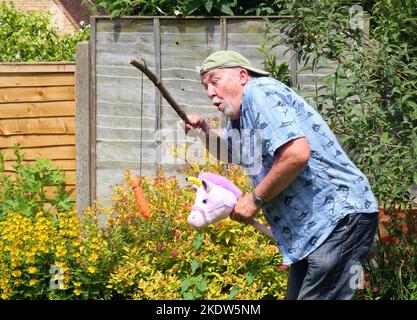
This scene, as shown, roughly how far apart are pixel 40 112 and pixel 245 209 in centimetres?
364

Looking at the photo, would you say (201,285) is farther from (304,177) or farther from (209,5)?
(209,5)

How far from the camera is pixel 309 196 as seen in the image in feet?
12.0

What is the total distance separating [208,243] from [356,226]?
2.02 metres

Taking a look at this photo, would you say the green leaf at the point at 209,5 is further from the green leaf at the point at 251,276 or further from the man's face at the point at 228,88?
the man's face at the point at 228,88

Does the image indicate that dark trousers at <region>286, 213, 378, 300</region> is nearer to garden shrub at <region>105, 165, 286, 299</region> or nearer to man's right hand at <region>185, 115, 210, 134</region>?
man's right hand at <region>185, 115, 210, 134</region>

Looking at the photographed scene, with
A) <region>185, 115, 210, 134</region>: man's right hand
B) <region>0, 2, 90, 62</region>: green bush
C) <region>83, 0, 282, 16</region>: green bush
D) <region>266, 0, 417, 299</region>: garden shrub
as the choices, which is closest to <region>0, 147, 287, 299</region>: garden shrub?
<region>266, 0, 417, 299</region>: garden shrub

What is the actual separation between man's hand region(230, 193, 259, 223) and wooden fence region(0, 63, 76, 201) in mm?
3327

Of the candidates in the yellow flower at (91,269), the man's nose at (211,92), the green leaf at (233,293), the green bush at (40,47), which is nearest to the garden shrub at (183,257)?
the green leaf at (233,293)

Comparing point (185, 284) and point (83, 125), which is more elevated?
point (83, 125)

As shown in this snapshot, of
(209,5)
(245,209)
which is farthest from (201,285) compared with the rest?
(209,5)

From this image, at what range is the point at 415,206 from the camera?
5816 millimetres

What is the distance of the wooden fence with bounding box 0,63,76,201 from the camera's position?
6.94 meters
